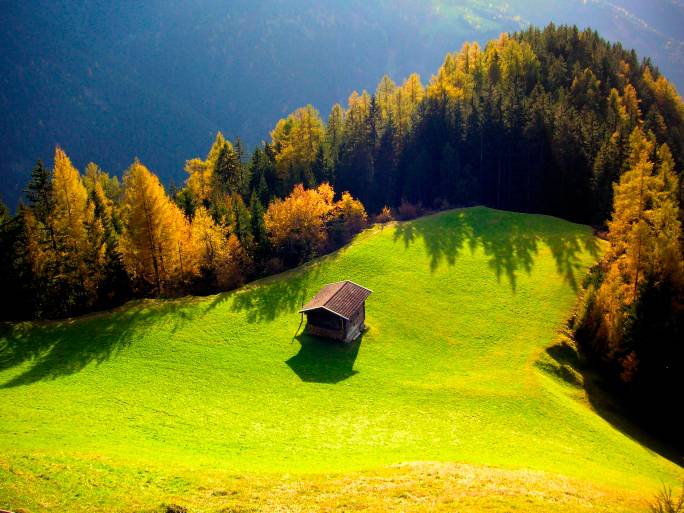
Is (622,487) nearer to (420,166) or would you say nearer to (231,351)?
(231,351)

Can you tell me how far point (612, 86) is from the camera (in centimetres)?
11988

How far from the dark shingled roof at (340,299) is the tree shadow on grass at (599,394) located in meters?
19.9

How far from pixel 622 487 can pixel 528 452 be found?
6.48 m

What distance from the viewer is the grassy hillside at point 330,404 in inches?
1071

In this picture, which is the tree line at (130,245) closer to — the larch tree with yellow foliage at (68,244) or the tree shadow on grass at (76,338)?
the larch tree with yellow foliage at (68,244)

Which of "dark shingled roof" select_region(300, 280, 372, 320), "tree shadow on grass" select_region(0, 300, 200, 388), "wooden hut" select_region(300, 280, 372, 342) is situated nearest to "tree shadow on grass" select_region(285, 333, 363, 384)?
"wooden hut" select_region(300, 280, 372, 342)

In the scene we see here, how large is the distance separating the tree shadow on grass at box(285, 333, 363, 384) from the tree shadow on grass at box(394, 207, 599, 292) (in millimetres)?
23011

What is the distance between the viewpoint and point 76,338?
50.8 meters

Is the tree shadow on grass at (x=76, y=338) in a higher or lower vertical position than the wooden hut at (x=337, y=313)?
lower

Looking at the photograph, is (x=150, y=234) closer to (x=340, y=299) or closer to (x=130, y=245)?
(x=130, y=245)

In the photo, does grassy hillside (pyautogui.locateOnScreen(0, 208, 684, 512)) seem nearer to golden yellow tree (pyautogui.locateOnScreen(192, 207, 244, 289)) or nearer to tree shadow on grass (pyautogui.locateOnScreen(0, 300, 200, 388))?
tree shadow on grass (pyautogui.locateOnScreen(0, 300, 200, 388))

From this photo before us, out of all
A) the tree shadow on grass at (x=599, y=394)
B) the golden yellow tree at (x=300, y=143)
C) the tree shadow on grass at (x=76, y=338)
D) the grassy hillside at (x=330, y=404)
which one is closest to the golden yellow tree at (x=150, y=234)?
the grassy hillside at (x=330, y=404)

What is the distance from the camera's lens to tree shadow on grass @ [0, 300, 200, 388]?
4556 centimetres

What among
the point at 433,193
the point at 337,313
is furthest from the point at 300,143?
the point at 337,313
